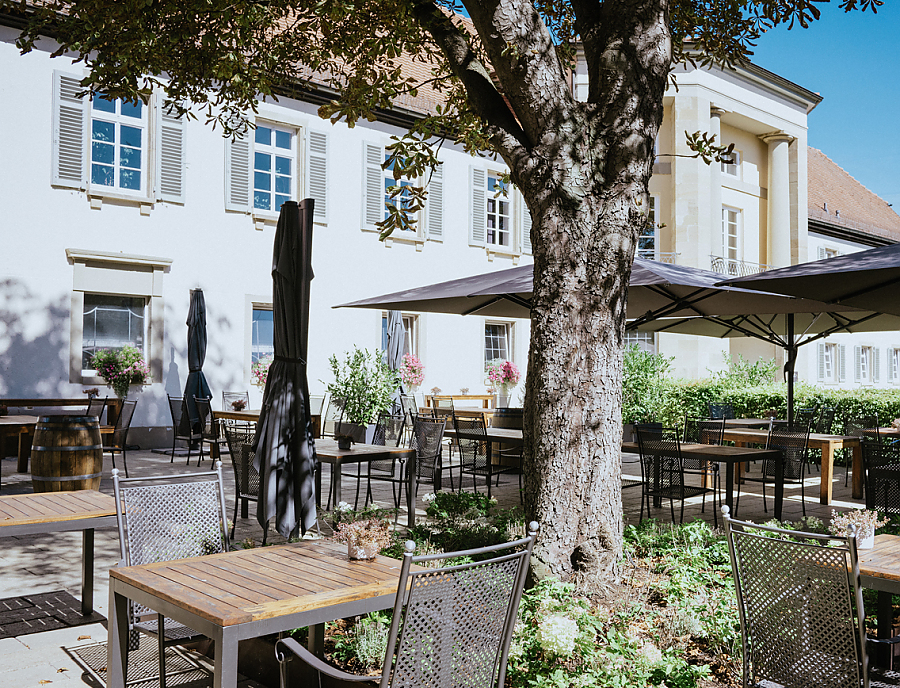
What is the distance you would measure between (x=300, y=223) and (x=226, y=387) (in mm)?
9584

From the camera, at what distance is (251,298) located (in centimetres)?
1407

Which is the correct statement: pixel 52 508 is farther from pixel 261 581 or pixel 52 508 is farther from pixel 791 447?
pixel 791 447

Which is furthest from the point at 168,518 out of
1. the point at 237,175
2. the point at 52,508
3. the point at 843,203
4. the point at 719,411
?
the point at 843,203

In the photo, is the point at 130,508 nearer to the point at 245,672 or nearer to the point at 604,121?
the point at 245,672

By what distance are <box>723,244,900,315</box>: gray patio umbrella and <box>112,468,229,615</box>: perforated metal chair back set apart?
3.64 meters

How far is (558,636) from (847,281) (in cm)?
349

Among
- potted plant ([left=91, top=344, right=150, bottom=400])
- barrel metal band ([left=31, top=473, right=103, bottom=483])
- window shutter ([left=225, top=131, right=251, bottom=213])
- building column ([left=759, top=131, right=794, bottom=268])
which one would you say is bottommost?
barrel metal band ([left=31, top=473, right=103, bottom=483])

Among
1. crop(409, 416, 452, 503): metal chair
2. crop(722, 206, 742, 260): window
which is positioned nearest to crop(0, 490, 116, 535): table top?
crop(409, 416, 452, 503): metal chair

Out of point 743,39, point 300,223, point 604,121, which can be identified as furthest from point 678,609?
point 743,39

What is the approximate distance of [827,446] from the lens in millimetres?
8070

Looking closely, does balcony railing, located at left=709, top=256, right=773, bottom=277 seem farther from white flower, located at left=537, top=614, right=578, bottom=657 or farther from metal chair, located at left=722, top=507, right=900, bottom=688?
metal chair, located at left=722, top=507, right=900, bottom=688

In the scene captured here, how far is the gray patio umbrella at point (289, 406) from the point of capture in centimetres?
458

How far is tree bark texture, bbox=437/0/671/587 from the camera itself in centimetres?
385

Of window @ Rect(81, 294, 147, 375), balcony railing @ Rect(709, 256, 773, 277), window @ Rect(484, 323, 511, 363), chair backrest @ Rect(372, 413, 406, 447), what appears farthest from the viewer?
balcony railing @ Rect(709, 256, 773, 277)
